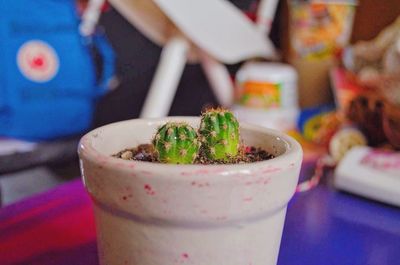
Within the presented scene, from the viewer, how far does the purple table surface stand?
1.41 feet

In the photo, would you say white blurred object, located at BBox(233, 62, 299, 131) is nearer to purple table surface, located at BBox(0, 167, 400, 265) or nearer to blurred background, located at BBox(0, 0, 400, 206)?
blurred background, located at BBox(0, 0, 400, 206)

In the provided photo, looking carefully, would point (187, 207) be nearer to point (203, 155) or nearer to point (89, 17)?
point (203, 155)

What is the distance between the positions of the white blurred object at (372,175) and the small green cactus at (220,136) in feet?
1.03

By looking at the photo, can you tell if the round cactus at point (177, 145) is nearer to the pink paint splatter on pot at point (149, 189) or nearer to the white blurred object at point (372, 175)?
the pink paint splatter on pot at point (149, 189)

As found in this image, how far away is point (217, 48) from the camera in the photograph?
1083 millimetres

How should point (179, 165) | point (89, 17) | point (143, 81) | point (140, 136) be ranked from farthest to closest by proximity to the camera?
point (143, 81) → point (89, 17) → point (140, 136) → point (179, 165)

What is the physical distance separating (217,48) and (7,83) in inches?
18.0

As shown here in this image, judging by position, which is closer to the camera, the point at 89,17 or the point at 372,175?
the point at 372,175

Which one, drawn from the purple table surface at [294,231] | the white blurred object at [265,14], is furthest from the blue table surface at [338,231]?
the white blurred object at [265,14]

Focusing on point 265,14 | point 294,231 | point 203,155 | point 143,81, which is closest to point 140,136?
point 203,155

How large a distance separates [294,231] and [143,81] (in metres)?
0.80

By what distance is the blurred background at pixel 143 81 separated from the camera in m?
0.83

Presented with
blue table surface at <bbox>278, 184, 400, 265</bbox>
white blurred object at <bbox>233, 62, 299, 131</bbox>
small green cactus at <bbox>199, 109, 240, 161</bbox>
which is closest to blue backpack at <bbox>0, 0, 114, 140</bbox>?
white blurred object at <bbox>233, 62, 299, 131</bbox>

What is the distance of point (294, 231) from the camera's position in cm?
49
